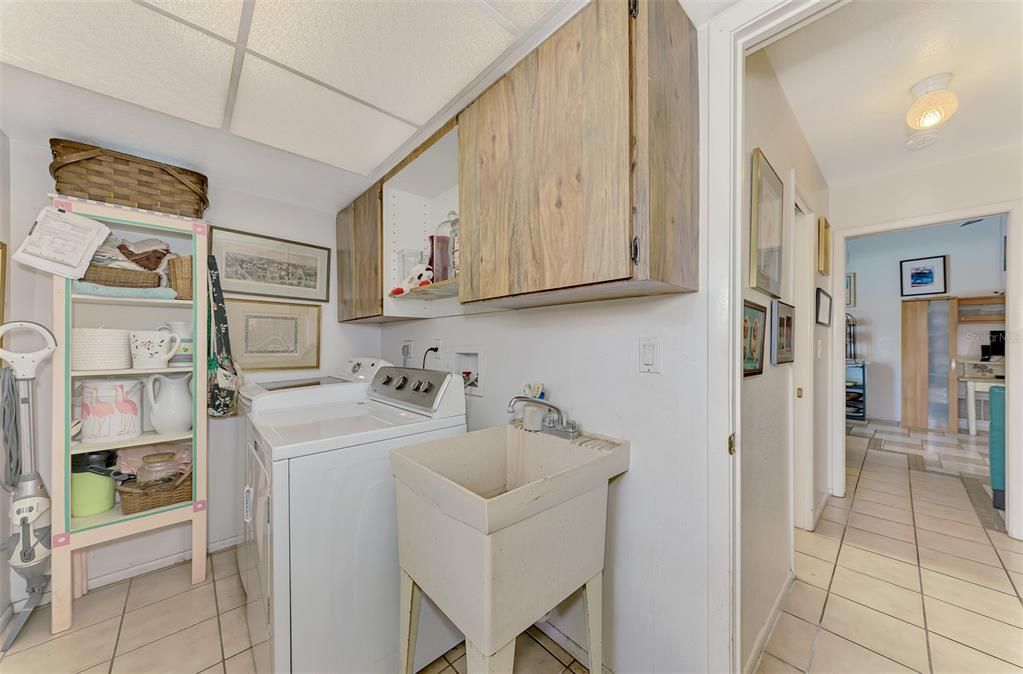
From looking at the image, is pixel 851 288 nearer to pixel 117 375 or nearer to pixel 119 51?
pixel 119 51

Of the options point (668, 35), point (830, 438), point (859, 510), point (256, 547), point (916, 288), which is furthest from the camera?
point (916, 288)

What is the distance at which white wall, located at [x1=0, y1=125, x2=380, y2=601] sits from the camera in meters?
1.64

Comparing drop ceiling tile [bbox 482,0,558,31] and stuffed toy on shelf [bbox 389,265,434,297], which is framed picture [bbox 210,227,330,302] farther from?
drop ceiling tile [bbox 482,0,558,31]

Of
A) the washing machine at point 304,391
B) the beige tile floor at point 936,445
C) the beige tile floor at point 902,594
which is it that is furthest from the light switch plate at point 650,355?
the beige tile floor at point 936,445

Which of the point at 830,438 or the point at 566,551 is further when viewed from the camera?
the point at 830,438

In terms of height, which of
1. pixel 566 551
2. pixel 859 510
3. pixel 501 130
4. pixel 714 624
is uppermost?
pixel 501 130

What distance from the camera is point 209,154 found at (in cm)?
177

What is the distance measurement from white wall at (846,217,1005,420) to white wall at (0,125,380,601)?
19.1 feet

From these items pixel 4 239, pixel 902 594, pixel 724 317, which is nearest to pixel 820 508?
pixel 902 594

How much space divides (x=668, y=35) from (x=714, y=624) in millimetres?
1686

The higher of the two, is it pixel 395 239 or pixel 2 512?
pixel 395 239

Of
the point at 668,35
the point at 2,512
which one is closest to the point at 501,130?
the point at 668,35

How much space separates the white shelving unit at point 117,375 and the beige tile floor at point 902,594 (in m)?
2.70

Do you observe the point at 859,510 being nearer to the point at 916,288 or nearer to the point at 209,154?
the point at 916,288
